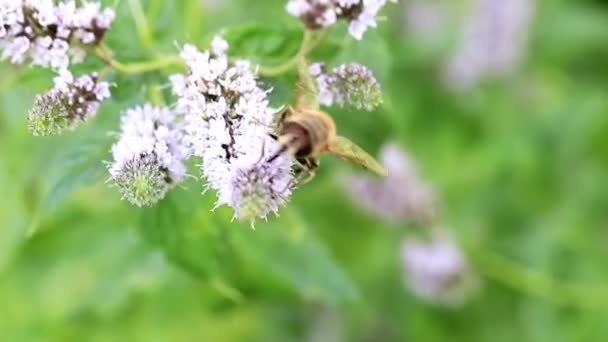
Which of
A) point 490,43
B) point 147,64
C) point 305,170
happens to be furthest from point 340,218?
point 305,170

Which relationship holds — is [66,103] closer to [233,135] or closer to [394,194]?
[233,135]

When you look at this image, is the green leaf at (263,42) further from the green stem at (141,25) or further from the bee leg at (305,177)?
the bee leg at (305,177)

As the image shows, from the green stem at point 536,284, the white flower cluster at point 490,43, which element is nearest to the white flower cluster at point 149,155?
the green stem at point 536,284

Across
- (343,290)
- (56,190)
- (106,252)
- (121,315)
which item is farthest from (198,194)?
(121,315)

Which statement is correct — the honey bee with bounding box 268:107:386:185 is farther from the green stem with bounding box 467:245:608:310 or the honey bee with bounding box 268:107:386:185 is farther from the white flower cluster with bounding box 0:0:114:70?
the green stem with bounding box 467:245:608:310

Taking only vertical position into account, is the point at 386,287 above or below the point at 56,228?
above

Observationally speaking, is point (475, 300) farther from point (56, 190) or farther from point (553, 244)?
point (56, 190)

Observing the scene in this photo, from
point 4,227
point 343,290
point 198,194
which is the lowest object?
point 198,194
